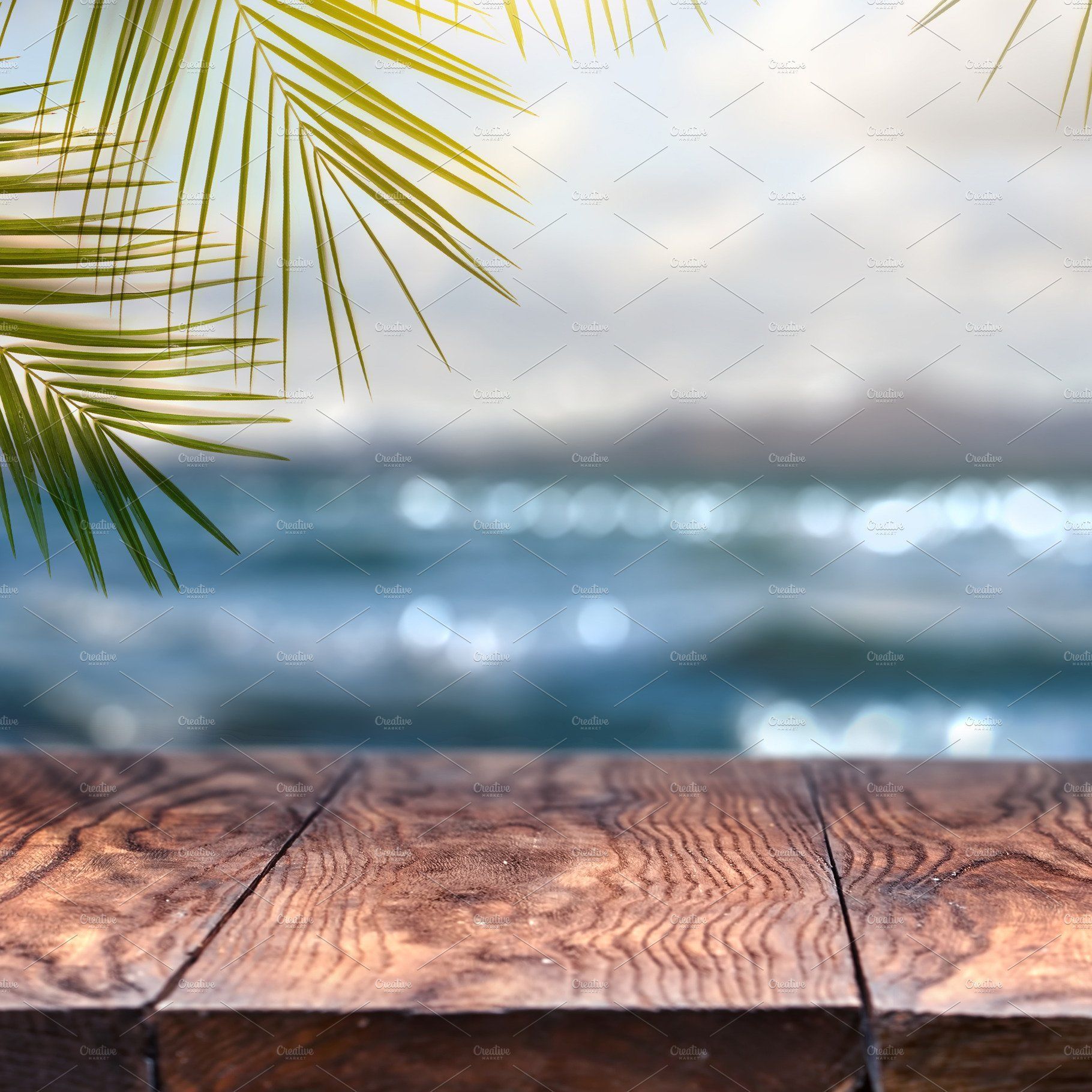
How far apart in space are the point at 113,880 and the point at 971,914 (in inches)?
30.4

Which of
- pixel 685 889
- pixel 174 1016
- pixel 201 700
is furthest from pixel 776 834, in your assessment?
pixel 201 700

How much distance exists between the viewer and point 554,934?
77cm

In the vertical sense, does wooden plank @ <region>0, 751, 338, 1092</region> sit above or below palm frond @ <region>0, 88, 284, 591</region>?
below

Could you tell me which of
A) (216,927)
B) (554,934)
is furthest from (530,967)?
(216,927)

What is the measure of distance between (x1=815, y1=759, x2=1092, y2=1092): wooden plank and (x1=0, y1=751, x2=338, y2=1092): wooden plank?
0.54 meters

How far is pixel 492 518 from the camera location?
137cm

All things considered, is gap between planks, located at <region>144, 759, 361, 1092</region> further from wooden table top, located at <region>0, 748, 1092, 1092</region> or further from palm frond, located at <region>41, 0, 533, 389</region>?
palm frond, located at <region>41, 0, 533, 389</region>

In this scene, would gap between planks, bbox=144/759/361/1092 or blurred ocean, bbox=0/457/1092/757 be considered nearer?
gap between planks, bbox=144/759/361/1092

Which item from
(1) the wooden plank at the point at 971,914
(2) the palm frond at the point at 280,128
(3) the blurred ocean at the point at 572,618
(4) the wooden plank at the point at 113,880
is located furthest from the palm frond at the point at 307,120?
(1) the wooden plank at the point at 971,914

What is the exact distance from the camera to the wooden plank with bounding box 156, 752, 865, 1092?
0.65 meters

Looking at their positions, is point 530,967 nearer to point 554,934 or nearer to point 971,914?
point 554,934

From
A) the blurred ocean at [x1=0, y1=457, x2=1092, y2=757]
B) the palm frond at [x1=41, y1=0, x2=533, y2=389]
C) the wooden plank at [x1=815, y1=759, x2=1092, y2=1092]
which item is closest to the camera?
the wooden plank at [x1=815, y1=759, x2=1092, y2=1092]

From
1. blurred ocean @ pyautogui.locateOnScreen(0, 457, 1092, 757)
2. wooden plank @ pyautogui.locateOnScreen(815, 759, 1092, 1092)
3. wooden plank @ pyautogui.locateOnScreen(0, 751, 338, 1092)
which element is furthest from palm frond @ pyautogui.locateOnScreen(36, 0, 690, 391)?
wooden plank @ pyautogui.locateOnScreen(815, 759, 1092, 1092)

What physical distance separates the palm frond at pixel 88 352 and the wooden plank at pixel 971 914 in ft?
2.90
